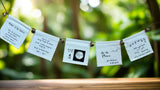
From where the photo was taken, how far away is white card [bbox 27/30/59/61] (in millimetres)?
906

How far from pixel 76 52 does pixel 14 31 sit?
1.20ft

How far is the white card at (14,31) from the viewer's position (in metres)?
0.90

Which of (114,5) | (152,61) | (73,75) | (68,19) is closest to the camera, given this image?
(152,61)

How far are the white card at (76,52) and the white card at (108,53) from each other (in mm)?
75

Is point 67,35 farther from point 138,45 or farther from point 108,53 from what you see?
point 138,45

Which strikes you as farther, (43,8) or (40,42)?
(43,8)

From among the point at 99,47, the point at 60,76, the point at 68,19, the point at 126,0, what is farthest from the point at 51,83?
the point at 126,0

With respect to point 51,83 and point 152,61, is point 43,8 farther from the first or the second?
point 152,61

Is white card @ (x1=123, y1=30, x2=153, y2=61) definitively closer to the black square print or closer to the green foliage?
the green foliage

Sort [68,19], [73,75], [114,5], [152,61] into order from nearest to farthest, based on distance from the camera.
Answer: [152,61] < [73,75] < [68,19] < [114,5]

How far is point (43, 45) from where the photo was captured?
2.97 ft

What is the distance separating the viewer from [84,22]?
1527 mm

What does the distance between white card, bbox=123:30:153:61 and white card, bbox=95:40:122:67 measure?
0.06m

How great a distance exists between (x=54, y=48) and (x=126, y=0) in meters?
0.93
